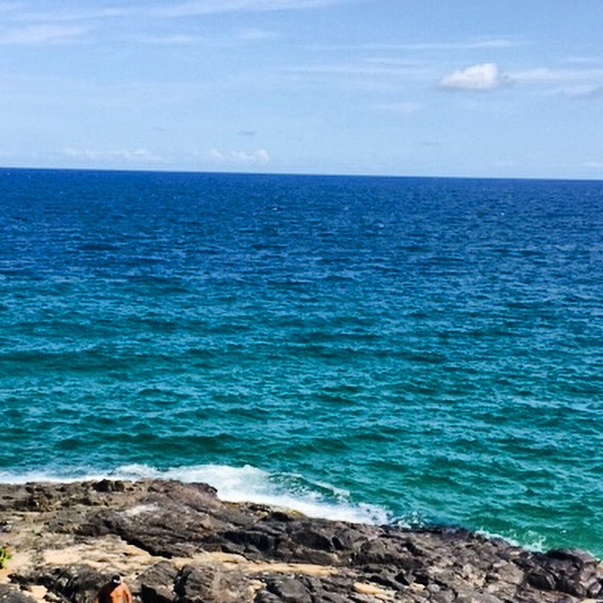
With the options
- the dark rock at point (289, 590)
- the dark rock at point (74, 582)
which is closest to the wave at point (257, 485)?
the dark rock at point (289, 590)

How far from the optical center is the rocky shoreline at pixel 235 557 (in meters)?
27.6

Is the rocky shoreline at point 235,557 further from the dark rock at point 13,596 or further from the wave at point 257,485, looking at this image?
the wave at point 257,485

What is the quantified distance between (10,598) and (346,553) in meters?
12.1

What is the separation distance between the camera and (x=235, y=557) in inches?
1214

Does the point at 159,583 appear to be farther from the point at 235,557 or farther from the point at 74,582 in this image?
the point at 235,557

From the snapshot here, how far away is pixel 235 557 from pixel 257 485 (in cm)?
1234

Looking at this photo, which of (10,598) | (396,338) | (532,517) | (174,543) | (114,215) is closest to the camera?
(10,598)

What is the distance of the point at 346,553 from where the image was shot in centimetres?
3158

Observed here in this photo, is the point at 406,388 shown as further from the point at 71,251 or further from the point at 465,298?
the point at 71,251

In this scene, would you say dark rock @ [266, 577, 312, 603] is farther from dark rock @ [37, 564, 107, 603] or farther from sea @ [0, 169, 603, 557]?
sea @ [0, 169, 603, 557]

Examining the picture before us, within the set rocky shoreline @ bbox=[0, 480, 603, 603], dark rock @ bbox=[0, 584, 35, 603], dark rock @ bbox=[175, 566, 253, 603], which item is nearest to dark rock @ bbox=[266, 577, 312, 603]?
rocky shoreline @ bbox=[0, 480, 603, 603]

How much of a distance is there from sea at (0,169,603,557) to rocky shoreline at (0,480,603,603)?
5.79 meters

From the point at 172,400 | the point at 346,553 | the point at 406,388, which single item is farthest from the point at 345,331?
the point at 346,553

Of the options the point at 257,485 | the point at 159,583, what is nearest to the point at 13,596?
the point at 159,583
